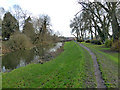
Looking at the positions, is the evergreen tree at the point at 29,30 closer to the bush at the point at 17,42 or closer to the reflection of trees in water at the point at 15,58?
the bush at the point at 17,42

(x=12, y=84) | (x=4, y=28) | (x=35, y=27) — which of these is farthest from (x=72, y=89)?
(x=35, y=27)

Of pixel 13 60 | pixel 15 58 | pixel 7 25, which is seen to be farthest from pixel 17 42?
pixel 7 25

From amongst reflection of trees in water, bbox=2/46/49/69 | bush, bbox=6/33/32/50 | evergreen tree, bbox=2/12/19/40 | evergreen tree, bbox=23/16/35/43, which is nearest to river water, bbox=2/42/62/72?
reflection of trees in water, bbox=2/46/49/69

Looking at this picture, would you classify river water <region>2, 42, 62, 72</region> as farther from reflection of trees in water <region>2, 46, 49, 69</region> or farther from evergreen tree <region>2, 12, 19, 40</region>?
evergreen tree <region>2, 12, 19, 40</region>

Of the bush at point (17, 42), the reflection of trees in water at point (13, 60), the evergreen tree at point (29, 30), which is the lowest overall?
the reflection of trees in water at point (13, 60)

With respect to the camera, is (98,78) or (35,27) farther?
(35,27)

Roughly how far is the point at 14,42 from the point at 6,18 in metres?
13.7

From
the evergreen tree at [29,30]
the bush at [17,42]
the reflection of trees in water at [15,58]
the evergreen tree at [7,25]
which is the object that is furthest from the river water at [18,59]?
the evergreen tree at [7,25]

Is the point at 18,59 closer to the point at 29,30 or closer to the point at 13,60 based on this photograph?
the point at 13,60

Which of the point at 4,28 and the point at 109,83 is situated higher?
the point at 4,28

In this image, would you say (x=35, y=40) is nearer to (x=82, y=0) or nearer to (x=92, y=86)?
(x=82, y=0)

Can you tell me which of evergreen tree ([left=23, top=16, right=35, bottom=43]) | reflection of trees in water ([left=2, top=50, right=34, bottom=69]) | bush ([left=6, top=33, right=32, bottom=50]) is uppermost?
evergreen tree ([left=23, top=16, right=35, bottom=43])

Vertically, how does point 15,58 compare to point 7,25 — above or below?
below

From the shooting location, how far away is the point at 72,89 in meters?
4.82
